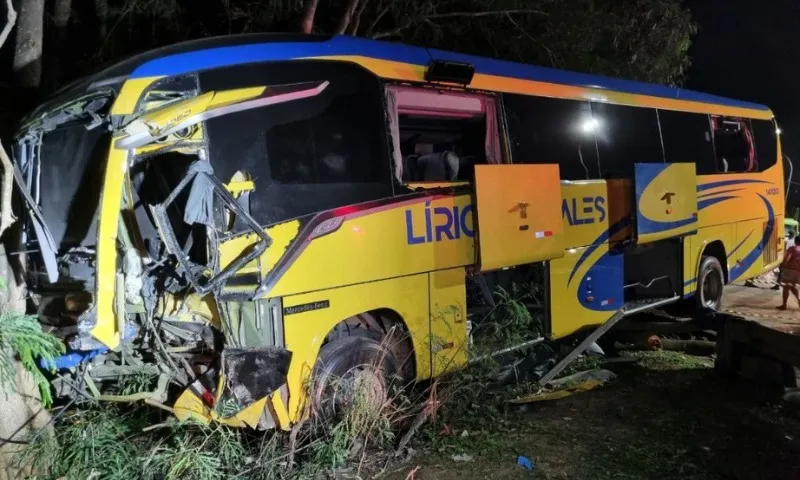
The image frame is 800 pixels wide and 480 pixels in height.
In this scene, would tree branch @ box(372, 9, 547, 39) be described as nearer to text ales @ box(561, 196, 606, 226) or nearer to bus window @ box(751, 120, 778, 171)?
bus window @ box(751, 120, 778, 171)

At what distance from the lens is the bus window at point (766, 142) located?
10.2m

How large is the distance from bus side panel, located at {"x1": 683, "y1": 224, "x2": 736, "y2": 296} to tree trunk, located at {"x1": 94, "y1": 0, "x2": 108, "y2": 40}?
8578 mm

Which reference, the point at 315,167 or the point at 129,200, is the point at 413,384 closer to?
the point at 315,167

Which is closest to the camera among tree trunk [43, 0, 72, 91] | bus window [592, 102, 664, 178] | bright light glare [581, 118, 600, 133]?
bright light glare [581, 118, 600, 133]

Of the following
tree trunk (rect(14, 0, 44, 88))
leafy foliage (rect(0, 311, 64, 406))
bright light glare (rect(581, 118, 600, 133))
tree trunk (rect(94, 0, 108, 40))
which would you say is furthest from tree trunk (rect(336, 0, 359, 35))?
leafy foliage (rect(0, 311, 64, 406))

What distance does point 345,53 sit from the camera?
463 cm

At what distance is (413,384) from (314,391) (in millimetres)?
1102

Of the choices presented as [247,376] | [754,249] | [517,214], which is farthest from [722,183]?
[247,376]

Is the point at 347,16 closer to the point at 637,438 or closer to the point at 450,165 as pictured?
the point at 450,165

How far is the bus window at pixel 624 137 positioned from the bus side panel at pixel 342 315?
3.23m

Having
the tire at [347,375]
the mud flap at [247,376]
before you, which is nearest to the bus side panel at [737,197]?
the tire at [347,375]

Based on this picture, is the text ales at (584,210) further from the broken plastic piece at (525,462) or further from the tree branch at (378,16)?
the tree branch at (378,16)

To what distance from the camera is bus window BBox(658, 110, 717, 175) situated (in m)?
8.03

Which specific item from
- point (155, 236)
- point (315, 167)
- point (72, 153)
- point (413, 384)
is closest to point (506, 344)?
point (413, 384)
